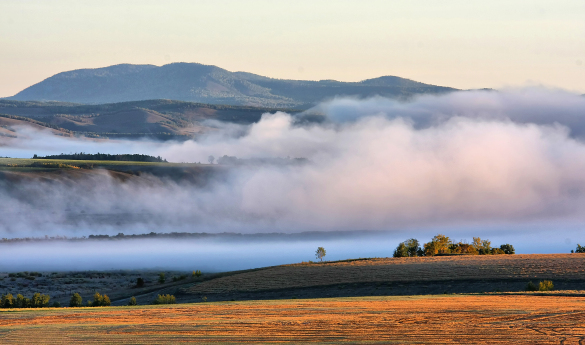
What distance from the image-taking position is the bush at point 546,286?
5034cm

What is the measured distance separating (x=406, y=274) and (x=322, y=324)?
34.1 metres

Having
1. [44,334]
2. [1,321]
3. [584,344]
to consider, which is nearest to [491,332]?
[584,344]

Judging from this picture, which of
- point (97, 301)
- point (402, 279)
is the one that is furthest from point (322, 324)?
point (402, 279)

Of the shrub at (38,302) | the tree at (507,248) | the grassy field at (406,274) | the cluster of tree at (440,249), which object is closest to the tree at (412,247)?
the cluster of tree at (440,249)

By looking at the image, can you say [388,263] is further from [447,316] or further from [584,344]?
[584,344]

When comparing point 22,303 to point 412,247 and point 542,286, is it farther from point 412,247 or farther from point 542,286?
point 412,247

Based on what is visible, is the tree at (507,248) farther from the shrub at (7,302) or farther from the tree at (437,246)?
the shrub at (7,302)

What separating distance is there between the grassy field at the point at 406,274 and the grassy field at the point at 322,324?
1865 cm

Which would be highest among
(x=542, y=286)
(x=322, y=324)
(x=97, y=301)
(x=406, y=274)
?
(x=406, y=274)

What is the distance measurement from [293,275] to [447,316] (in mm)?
37497

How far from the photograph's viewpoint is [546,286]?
51.4 m

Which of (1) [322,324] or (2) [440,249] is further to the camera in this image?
(2) [440,249]

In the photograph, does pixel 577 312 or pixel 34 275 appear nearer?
pixel 577 312

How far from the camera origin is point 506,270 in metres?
63.1
